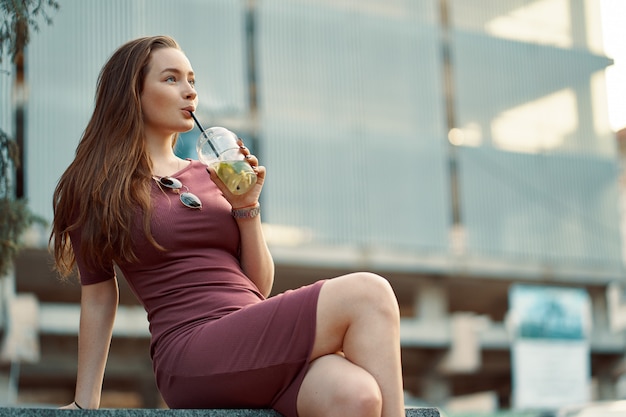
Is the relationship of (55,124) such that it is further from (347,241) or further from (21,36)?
(21,36)

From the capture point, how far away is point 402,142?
68.2 ft

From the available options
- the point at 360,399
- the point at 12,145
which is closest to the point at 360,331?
the point at 360,399

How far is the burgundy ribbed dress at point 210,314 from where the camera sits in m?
2.56

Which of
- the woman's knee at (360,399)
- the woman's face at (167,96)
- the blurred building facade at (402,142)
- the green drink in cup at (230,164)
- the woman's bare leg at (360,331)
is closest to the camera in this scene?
the woman's knee at (360,399)

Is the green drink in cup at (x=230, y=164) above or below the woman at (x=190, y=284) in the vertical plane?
above

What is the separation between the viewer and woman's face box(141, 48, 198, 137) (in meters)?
3.14

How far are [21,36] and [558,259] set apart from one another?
19200 mm

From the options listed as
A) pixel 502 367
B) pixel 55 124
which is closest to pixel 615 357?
pixel 502 367

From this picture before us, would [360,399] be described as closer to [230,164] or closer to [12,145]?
[230,164]

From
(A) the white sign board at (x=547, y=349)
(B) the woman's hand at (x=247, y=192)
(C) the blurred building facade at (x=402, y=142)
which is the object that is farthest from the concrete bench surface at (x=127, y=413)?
(A) the white sign board at (x=547, y=349)

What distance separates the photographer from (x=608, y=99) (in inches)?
941

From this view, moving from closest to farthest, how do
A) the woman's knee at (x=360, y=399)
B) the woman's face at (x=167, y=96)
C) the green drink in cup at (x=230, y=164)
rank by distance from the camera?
the woman's knee at (x=360, y=399)
the green drink in cup at (x=230, y=164)
the woman's face at (x=167, y=96)

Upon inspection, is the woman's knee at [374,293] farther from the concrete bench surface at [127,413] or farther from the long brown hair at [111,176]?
the long brown hair at [111,176]

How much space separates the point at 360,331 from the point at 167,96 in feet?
3.48
